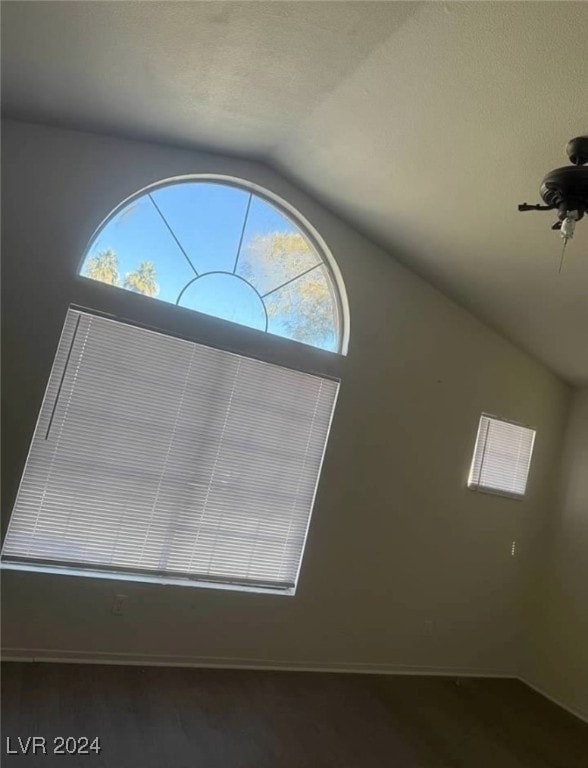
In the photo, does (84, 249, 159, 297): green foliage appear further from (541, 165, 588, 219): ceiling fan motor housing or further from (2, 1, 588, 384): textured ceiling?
(541, 165, 588, 219): ceiling fan motor housing

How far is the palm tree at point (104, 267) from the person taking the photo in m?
3.30

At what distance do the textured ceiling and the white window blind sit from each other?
1.23 metres

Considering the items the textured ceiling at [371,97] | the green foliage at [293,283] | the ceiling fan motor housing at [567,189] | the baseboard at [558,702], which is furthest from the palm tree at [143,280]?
the baseboard at [558,702]

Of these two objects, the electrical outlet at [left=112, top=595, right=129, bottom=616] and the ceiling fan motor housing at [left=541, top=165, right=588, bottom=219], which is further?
the electrical outlet at [left=112, top=595, right=129, bottom=616]

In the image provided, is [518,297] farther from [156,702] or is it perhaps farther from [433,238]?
[156,702]

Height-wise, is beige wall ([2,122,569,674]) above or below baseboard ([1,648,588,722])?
above

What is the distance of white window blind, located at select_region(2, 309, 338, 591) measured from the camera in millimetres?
3170

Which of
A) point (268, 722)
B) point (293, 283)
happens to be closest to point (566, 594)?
point (268, 722)

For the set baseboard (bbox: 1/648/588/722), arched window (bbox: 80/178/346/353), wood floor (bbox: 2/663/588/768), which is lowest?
wood floor (bbox: 2/663/588/768)

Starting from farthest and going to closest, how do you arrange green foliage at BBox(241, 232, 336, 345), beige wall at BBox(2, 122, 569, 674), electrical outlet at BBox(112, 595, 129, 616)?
green foliage at BBox(241, 232, 336, 345) → electrical outlet at BBox(112, 595, 129, 616) → beige wall at BBox(2, 122, 569, 674)

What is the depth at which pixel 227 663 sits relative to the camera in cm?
357

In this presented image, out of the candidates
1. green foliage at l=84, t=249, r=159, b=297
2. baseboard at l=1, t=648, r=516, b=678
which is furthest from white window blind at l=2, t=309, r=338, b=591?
baseboard at l=1, t=648, r=516, b=678

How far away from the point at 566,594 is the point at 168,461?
11.4ft

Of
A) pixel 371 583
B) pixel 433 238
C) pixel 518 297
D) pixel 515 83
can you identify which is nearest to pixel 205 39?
pixel 515 83
